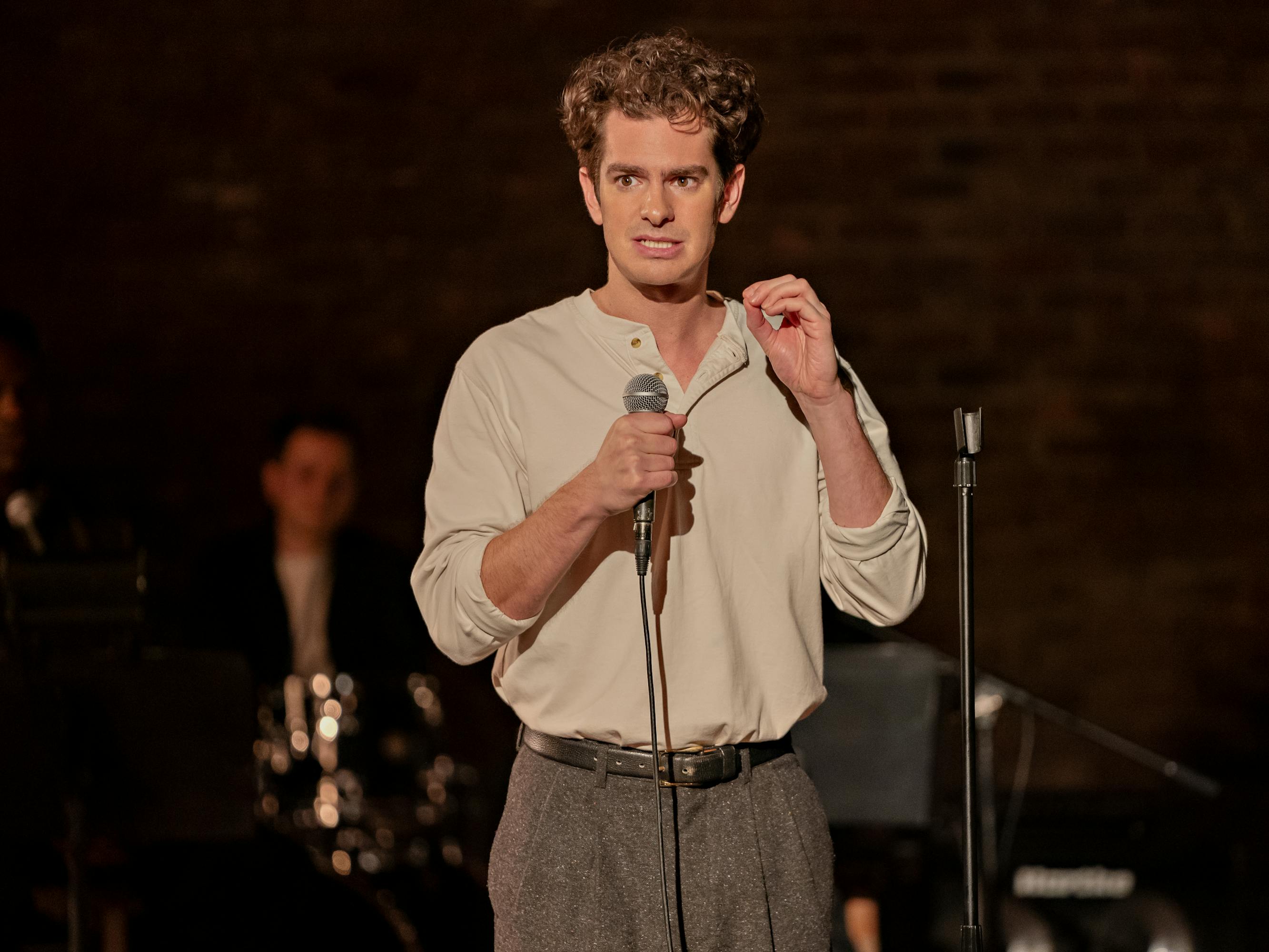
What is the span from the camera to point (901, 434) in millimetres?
4676

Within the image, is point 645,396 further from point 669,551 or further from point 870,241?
point 870,241

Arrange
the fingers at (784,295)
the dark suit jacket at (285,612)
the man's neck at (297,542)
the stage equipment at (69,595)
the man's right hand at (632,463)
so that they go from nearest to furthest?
1. the man's right hand at (632,463)
2. the fingers at (784,295)
3. the stage equipment at (69,595)
4. the dark suit jacket at (285,612)
5. the man's neck at (297,542)

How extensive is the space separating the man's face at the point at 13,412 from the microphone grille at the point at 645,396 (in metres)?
2.62

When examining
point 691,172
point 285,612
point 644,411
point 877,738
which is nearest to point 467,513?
point 644,411

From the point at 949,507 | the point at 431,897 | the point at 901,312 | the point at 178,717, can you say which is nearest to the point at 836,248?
the point at 901,312

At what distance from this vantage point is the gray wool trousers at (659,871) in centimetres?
160

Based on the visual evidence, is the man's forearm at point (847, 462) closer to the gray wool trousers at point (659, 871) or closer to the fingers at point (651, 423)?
the fingers at point (651, 423)

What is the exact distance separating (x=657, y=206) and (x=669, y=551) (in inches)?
16.0

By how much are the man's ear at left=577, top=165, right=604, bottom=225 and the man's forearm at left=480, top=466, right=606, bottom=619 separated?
1.22 feet

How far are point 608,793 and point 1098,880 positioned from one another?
2619 mm

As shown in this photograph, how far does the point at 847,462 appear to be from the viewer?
63.1 inches

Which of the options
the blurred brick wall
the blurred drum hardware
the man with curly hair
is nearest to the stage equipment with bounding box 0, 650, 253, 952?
the blurred drum hardware

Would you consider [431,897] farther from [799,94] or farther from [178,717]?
[799,94]

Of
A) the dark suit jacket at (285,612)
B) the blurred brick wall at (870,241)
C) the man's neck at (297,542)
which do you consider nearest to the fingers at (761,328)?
the dark suit jacket at (285,612)
